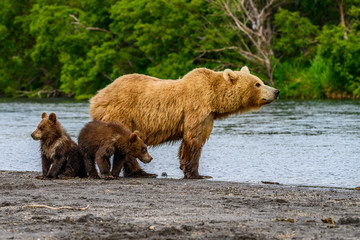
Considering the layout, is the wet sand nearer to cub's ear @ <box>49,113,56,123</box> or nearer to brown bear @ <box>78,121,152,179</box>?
brown bear @ <box>78,121,152,179</box>

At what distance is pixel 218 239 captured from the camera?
4.82 metres

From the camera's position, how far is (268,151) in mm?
12617

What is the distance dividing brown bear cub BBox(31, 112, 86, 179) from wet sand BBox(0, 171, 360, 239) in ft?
1.09

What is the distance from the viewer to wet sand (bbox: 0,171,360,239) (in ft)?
16.5

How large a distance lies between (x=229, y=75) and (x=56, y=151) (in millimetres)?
2675

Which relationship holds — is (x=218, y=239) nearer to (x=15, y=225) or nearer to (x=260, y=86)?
(x=15, y=225)

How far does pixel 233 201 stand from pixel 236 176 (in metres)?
2.96

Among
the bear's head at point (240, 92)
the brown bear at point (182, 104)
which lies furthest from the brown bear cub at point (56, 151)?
the bear's head at point (240, 92)

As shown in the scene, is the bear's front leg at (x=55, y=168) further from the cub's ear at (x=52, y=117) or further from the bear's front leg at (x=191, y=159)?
the bear's front leg at (x=191, y=159)

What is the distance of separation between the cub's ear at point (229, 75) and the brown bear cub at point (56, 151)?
2.30 m

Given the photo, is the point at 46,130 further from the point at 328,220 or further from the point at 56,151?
the point at 328,220

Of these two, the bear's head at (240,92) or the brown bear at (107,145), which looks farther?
the bear's head at (240,92)

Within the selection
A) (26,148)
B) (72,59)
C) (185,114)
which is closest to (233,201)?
(185,114)

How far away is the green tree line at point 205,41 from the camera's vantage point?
30891mm
